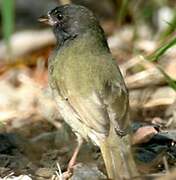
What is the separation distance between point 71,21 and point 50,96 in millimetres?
1387

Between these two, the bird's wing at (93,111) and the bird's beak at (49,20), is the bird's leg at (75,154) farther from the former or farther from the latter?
the bird's beak at (49,20)

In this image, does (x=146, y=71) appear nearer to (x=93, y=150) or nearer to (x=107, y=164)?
(x=93, y=150)

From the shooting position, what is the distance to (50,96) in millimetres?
7809

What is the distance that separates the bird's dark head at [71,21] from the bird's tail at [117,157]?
1273 millimetres

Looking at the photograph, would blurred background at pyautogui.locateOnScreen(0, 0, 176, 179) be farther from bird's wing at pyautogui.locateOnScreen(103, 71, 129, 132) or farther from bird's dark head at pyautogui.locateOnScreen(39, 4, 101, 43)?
bird's dark head at pyautogui.locateOnScreen(39, 4, 101, 43)

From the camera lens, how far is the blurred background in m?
5.97

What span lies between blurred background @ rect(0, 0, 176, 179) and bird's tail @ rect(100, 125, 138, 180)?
0.13m

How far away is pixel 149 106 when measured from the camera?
24.2ft

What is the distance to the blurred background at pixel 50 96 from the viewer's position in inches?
235

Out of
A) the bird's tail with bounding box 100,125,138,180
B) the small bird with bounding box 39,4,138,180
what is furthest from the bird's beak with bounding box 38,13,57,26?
the bird's tail with bounding box 100,125,138,180

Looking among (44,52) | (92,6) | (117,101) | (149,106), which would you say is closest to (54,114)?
(149,106)

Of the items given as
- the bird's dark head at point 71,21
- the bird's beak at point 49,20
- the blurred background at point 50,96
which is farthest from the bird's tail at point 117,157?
the bird's beak at point 49,20

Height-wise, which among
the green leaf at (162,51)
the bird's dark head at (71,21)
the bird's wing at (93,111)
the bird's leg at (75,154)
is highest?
the bird's dark head at (71,21)

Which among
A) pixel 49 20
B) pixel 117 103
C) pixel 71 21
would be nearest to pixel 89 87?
pixel 117 103
